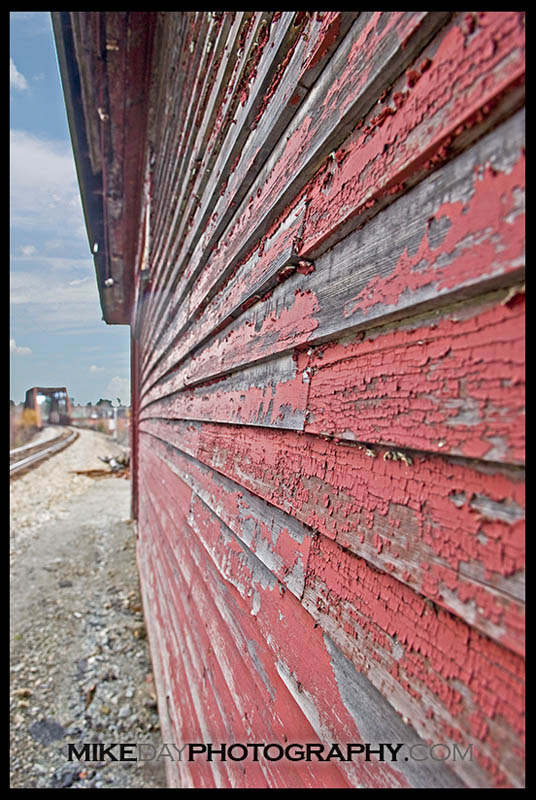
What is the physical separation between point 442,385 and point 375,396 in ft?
0.46

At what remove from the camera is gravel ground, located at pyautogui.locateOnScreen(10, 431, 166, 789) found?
316 centimetres

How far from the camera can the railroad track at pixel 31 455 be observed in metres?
14.4

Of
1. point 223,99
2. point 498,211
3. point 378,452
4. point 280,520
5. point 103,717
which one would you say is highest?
point 223,99

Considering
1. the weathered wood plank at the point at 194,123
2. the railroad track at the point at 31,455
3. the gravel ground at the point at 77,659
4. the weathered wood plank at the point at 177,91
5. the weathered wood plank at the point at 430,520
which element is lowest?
the gravel ground at the point at 77,659

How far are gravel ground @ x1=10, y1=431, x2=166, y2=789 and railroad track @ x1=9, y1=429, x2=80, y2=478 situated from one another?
5.86 metres

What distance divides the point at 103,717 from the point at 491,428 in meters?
4.52

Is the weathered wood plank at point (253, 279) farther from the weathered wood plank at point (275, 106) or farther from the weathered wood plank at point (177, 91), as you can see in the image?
the weathered wood plank at point (177, 91)

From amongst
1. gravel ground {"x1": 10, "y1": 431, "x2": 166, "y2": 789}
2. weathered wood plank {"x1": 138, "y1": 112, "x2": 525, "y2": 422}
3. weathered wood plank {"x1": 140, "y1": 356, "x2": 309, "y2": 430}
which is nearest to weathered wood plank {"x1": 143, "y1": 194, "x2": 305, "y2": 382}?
weathered wood plank {"x1": 138, "y1": 112, "x2": 525, "y2": 422}

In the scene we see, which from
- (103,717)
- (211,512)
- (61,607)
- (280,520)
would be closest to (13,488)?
(61,607)

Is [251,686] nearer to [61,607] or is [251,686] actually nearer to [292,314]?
[292,314]

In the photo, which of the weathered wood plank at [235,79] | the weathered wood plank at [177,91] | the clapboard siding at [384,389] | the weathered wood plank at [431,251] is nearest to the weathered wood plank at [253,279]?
the clapboard siding at [384,389]

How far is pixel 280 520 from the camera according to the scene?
1.02 metres
